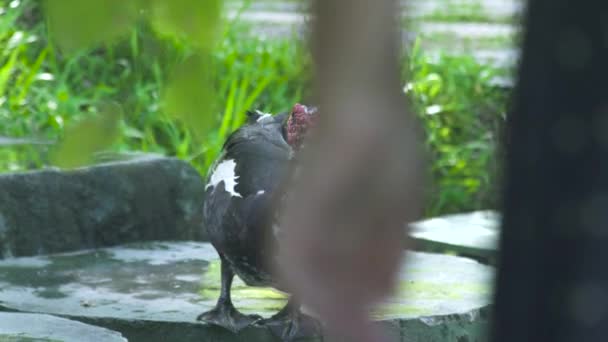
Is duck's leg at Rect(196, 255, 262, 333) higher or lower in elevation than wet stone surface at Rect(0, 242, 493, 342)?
higher

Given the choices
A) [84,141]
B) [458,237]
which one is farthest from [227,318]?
[84,141]

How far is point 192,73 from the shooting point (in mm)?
1151

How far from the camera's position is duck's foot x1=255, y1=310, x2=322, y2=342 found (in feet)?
9.99

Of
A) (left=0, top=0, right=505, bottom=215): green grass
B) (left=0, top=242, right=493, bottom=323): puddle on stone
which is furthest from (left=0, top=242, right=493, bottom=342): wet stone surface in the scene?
(left=0, top=0, right=505, bottom=215): green grass

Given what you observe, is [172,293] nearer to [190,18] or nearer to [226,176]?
[226,176]

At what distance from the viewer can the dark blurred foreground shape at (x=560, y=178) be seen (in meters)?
0.63

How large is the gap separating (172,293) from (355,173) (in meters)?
2.91

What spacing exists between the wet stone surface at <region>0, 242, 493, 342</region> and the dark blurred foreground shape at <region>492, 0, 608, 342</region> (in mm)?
2145

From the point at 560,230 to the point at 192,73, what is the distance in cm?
56

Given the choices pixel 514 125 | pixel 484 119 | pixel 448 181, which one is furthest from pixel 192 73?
pixel 484 119

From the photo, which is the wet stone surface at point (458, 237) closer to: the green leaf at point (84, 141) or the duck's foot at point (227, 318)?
the duck's foot at point (227, 318)

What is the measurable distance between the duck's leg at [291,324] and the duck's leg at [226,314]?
1.6 inches

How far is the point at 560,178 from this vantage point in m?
0.64

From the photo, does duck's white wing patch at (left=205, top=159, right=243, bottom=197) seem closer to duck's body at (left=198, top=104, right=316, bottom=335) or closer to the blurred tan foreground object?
duck's body at (left=198, top=104, right=316, bottom=335)
